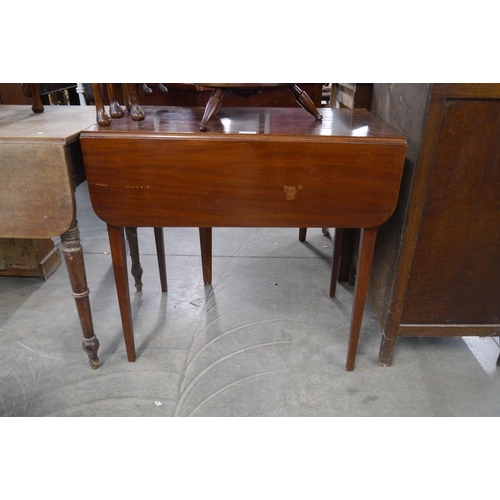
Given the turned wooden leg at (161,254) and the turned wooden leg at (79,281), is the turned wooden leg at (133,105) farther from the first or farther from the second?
the turned wooden leg at (161,254)

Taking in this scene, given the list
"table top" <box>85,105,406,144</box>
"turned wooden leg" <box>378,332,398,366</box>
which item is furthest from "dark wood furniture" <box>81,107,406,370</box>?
"turned wooden leg" <box>378,332,398,366</box>

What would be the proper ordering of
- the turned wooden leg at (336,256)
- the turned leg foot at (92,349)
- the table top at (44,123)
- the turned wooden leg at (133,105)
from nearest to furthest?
1. the table top at (44,123)
2. the turned wooden leg at (133,105)
3. the turned leg foot at (92,349)
4. the turned wooden leg at (336,256)

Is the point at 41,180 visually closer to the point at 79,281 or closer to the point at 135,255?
the point at 79,281

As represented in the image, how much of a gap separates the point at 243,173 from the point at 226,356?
74 cm

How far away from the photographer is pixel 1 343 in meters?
1.67

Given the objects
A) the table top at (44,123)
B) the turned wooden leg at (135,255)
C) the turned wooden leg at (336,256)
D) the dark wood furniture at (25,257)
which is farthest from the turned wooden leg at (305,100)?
the dark wood furniture at (25,257)

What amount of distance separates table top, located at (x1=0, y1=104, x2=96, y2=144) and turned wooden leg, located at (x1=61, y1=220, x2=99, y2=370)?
260mm

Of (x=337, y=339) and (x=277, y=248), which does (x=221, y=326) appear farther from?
(x=277, y=248)

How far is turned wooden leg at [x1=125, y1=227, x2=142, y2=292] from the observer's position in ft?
6.16

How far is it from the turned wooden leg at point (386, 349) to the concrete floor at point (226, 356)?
0.09 ft

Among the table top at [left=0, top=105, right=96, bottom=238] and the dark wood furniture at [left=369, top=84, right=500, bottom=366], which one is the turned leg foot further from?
the dark wood furniture at [left=369, top=84, right=500, bottom=366]

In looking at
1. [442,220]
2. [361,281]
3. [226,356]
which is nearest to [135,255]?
[226,356]

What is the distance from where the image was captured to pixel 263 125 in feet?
4.28

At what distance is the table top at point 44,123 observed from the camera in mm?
1174
